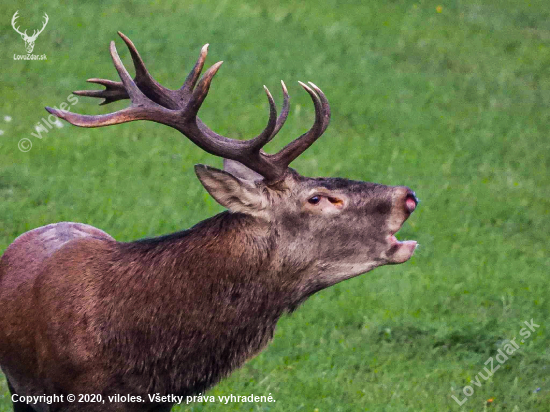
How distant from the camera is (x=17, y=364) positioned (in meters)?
5.12

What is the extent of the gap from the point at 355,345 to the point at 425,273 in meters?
1.54

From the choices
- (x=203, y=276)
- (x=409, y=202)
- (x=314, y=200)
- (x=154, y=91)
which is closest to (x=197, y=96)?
(x=154, y=91)

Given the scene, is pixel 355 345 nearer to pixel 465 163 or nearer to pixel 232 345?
pixel 232 345

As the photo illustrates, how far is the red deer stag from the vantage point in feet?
15.5

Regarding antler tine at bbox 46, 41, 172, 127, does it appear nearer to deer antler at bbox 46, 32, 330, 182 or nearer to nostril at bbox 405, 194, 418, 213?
deer antler at bbox 46, 32, 330, 182

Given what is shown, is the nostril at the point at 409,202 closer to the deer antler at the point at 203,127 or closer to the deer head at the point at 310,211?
the deer head at the point at 310,211

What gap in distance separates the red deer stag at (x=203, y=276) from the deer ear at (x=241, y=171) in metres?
0.20

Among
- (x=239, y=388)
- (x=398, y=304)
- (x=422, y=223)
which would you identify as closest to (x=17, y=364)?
(x=239, y=388)

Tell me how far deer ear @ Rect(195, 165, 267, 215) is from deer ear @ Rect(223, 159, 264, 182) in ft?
0.89

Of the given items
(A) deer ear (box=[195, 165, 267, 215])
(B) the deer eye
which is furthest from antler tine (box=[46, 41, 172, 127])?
(B) the deer eye

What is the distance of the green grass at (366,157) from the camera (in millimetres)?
6871

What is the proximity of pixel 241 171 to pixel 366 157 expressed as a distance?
5.81m

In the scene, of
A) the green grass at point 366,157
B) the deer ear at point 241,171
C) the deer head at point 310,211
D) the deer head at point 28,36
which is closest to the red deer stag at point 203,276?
the deer head at point 310,211

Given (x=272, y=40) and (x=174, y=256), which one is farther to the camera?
(x=272, y=40)
